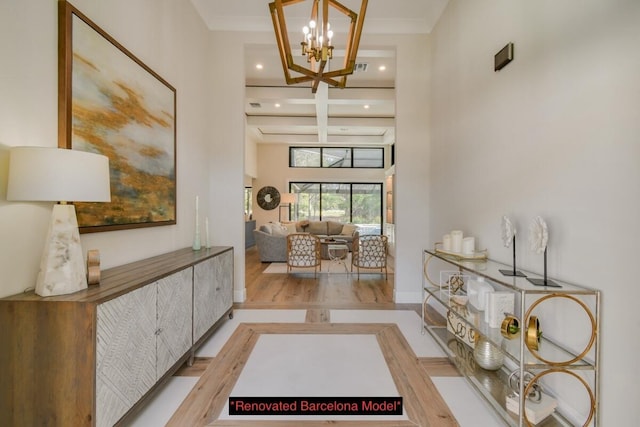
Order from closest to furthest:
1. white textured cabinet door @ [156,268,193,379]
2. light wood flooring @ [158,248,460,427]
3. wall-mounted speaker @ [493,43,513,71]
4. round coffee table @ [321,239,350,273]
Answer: light wood flooring @ [158,248,460,427] < white textured cabinet door @ [156,268,193,379] < wall-mounted speaker @ [493,43,513,71] < round coffee table @ [321,239,350,273]

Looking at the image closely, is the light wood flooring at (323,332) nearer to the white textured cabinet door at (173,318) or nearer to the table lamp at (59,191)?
the white textured cabinet door at (173,318)

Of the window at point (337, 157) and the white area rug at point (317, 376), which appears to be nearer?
the white area rug at point (317, 376)

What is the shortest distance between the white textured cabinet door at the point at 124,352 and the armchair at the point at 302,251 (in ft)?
11.6

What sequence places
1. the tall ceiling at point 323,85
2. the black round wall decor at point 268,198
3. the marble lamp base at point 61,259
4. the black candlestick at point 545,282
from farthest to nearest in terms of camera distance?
the black round wall decor at point 268,198, the tall ceiling at point 323,85, the black candlestick at point 545,282, the marble lamp base at point 61,259

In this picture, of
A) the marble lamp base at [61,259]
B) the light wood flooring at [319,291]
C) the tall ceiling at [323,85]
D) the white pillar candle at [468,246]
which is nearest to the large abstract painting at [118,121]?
the marble lamp base at [61,259]

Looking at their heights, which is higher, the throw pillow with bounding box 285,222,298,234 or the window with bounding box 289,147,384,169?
the window with bounding box 289,147,384,169

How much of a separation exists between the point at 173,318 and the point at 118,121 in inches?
57.3

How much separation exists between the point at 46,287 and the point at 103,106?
3.99ft

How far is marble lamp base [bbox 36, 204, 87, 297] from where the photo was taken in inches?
56.1

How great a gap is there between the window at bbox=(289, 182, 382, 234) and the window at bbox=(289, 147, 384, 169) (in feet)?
2.15

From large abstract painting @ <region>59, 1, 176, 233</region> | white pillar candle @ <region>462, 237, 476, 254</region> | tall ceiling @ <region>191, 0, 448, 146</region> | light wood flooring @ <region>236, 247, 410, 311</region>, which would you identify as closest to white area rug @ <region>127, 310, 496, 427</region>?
light wood flooring @ <region>236, 247, 410, 311</region>

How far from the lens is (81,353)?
135cm

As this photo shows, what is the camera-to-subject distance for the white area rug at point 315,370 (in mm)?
2031

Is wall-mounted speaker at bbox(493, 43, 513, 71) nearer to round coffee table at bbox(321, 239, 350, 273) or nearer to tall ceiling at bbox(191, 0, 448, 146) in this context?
tall ceiling at bbox(191, 0, 448, 146)
